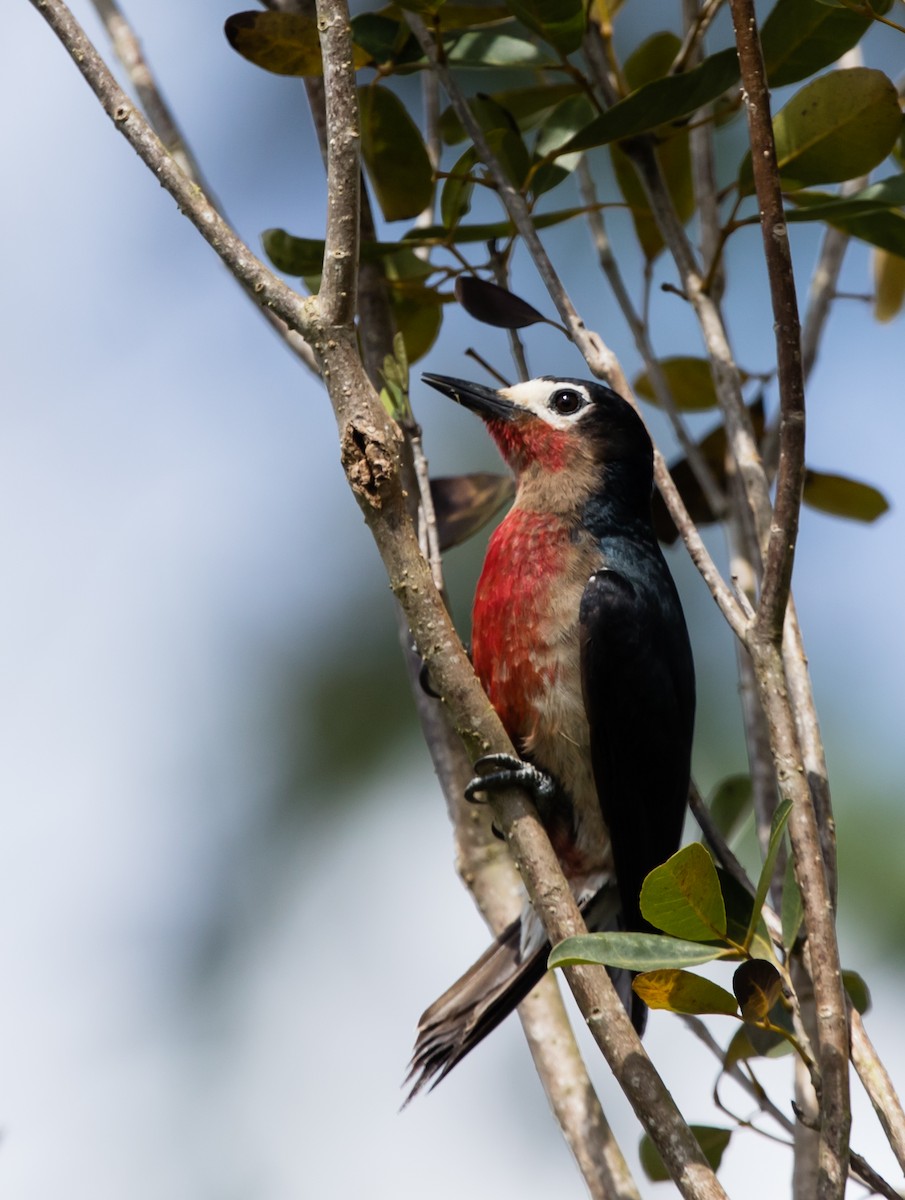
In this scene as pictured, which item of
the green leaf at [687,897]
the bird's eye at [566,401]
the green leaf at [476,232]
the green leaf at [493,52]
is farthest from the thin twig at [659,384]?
the green leaf at [687,897]

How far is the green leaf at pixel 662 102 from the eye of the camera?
108 inches

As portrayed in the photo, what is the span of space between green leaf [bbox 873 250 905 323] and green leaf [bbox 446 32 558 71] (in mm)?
1320

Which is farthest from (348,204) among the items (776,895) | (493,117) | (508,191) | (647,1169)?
(647,1169)

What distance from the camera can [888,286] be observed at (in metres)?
3.98

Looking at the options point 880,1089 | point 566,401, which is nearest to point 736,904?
point 880,1089

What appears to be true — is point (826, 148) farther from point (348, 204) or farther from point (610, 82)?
point (348, 204)

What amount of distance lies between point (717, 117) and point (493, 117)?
53 centimetres

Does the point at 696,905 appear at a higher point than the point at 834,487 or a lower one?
lower

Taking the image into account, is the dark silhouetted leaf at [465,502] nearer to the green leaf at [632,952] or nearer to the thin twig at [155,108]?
the thin twig at [155,108]

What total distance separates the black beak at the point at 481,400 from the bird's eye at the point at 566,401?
118mm

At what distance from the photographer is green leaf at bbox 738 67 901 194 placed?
2.81 m

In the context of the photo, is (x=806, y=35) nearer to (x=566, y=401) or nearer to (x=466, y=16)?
(x=466, y=16)

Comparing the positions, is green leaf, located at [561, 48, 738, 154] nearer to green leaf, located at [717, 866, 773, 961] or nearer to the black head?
the black head

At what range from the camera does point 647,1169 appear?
3.00 metres
